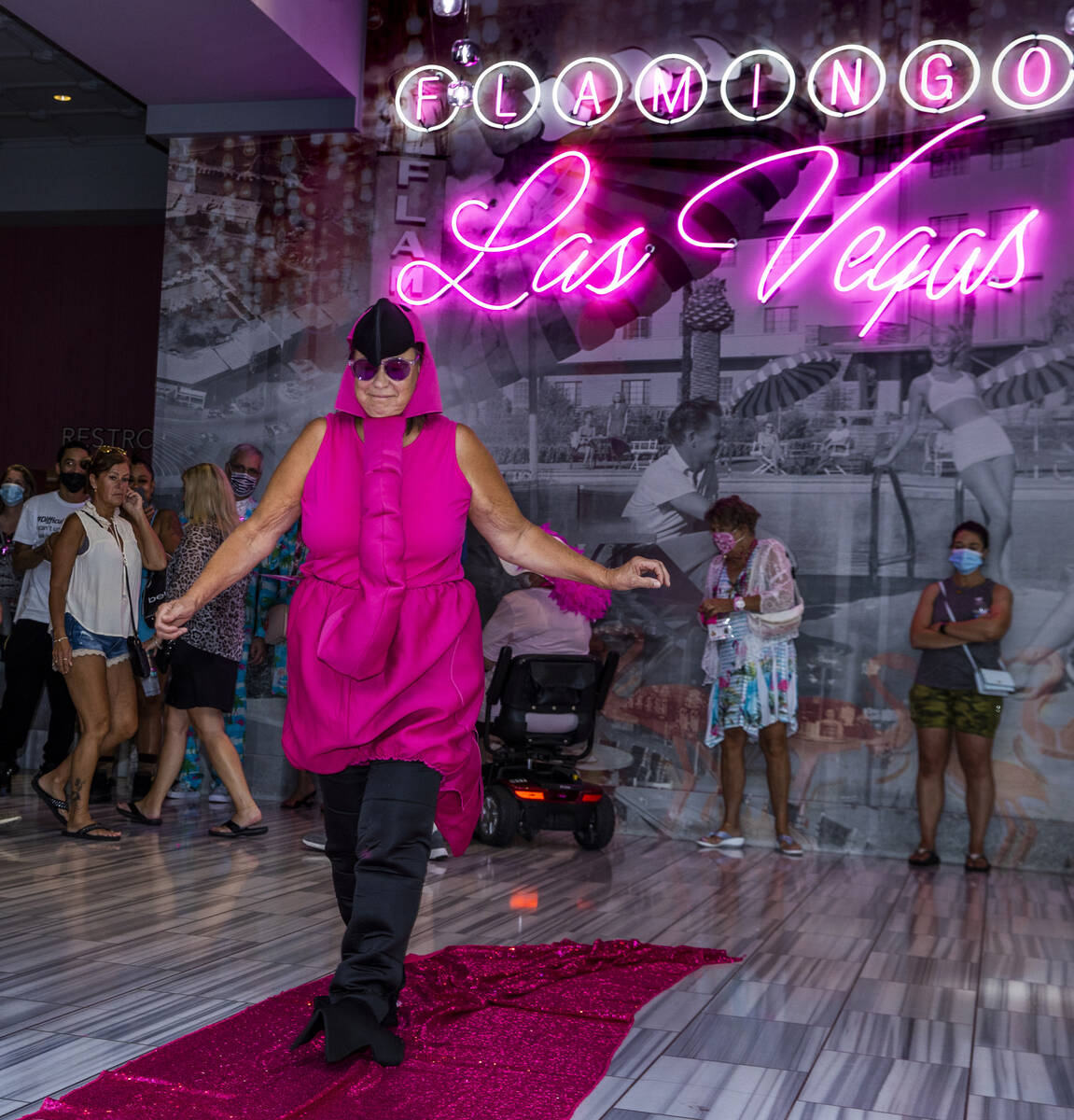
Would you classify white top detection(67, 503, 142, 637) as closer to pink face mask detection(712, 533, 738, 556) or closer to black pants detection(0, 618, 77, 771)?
black pants detection(0, 618, 77, 771)

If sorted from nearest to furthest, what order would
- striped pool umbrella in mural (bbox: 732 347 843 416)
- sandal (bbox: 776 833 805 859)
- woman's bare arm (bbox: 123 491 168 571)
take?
1. woman's bare arm (bbox: 123 491 168 571)
2. sandal (bbox: 776 833 805 859)
3. striped pool umbrella in mural (bbox: 732 347 843 416)

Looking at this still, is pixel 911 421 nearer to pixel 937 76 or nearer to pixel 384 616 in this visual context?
pixel 937 76

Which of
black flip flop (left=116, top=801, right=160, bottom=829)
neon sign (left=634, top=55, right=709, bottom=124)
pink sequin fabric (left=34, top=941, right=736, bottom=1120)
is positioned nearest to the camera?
pink sequin fabric (left=34, top=941, right=736, bottom=1120)

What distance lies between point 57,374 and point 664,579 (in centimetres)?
834

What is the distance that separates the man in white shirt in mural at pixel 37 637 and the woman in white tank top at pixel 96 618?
858 millimetres

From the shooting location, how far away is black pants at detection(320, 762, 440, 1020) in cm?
270

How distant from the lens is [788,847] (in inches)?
249

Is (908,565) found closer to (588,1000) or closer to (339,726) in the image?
(588,1000)

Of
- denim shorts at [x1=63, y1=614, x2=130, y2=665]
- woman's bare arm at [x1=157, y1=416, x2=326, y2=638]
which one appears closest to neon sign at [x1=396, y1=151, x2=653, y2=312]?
denim shorts at [x1=63, y1=614, x2=130, y2=665]

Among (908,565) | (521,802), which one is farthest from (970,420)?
(521,802)

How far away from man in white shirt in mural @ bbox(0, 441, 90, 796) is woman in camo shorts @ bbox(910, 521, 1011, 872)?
4220 millimetres

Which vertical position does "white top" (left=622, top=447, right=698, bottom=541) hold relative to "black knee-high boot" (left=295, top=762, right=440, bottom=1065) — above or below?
above

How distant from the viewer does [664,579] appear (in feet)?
9.59

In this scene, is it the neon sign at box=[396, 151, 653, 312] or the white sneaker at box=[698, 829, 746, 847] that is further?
the neon sign at box=[396, 151, 653, 312]
